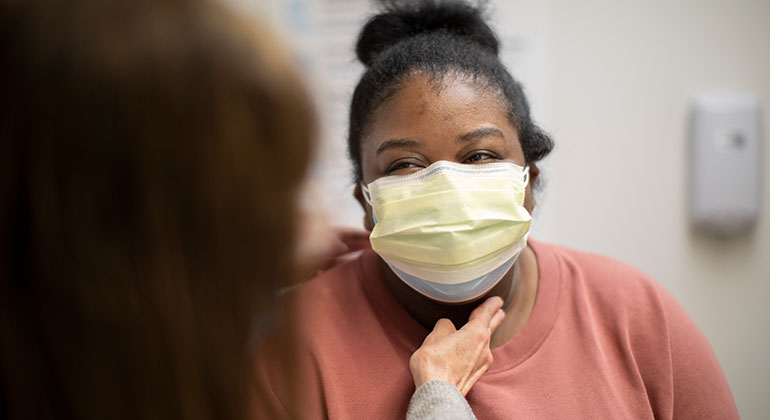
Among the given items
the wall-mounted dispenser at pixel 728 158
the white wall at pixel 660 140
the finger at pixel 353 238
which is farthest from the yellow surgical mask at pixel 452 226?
the wall-mounted dispenser at pixel 728 158

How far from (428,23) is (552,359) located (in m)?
0.76

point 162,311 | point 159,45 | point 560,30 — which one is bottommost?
point 162,311

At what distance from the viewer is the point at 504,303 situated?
1.08m

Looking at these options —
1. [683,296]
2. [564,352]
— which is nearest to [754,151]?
[683,296]

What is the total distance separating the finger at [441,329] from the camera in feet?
3.17

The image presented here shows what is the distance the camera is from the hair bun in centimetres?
120

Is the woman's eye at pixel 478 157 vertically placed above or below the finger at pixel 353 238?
above

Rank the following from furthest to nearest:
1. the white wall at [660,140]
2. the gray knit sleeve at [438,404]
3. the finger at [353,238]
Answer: the white wall at [660,140]
the finger at [353,238]
the gray knit sleeve at [438,404]

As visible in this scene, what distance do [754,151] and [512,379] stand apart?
0.95m

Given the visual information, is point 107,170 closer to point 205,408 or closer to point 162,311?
point 162,311

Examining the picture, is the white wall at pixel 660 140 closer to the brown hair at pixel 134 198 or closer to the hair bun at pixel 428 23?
the hair bun at pixel 428 23

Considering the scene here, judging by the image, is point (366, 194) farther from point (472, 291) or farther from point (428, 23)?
point (428, 23)

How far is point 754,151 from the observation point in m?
1.38

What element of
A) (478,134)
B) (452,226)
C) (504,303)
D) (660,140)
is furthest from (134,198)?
(660,140)
